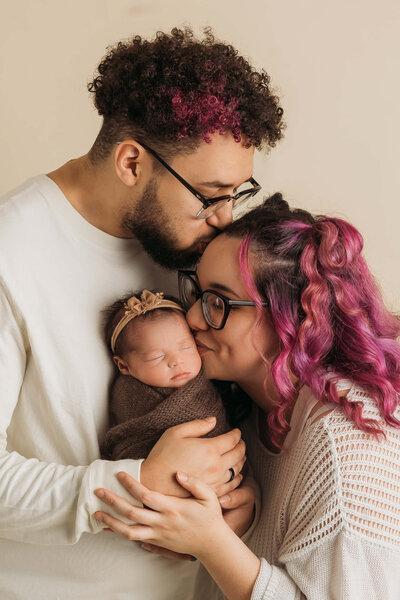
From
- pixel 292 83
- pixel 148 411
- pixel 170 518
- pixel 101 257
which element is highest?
pixel 292 83

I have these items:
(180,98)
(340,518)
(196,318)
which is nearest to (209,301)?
(196,318)

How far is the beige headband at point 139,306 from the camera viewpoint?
1.93 meters

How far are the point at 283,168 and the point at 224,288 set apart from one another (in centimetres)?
111

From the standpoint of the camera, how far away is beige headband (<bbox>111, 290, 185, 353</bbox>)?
1.93 meters

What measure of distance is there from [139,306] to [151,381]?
0.22 meters

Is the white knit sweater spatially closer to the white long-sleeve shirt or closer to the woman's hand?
the woman's hand

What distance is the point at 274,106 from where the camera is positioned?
6.70ft

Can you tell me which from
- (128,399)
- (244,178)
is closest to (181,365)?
(128,399)

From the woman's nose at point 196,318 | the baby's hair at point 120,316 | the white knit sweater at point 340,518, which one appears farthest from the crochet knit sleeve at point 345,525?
the baby's hair at point 120,316

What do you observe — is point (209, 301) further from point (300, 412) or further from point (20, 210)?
point (20, 210)

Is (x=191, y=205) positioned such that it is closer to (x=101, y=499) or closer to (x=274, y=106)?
(x=274, y=106)

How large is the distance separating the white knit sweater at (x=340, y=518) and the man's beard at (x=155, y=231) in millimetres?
647

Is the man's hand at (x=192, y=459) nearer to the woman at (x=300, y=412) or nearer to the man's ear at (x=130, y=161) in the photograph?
the woman at (x=300, y=412)

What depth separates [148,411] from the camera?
1.90 metres
